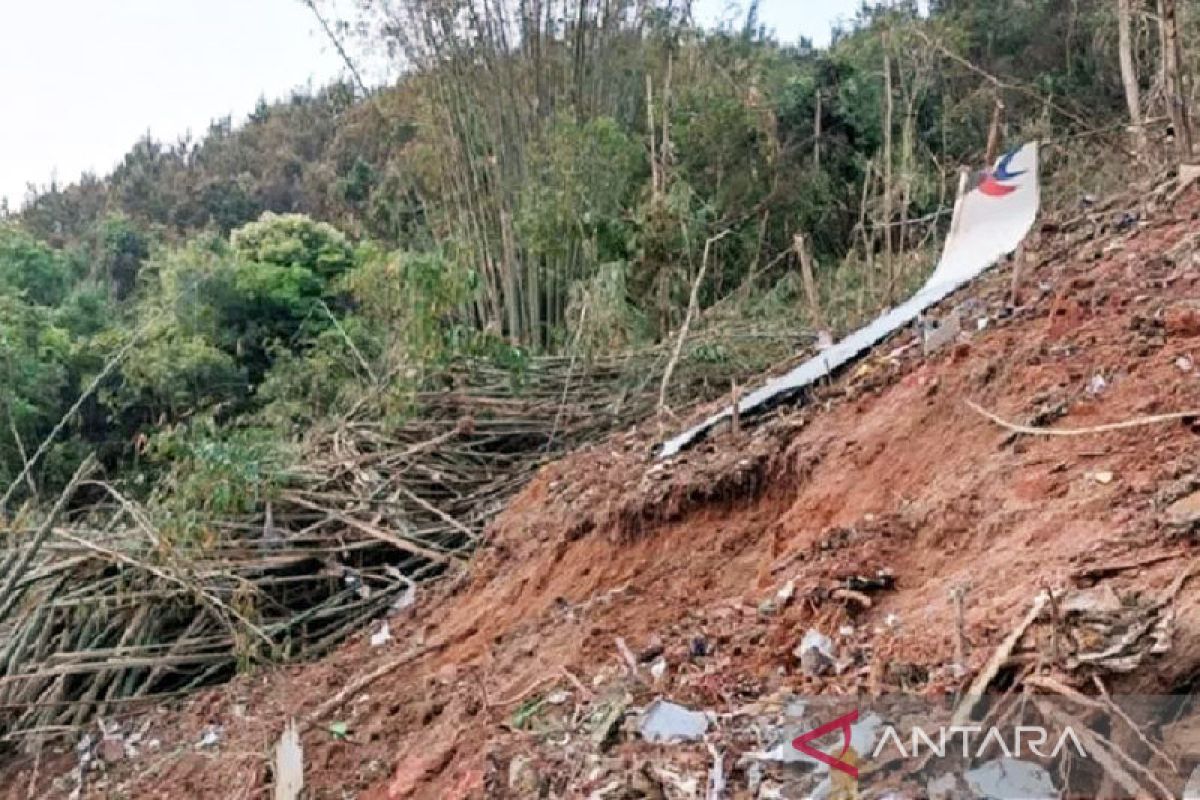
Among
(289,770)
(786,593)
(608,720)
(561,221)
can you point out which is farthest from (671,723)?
(561,221)

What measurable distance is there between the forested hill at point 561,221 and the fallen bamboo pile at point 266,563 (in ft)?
0.81

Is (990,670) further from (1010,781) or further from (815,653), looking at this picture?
(815,653)

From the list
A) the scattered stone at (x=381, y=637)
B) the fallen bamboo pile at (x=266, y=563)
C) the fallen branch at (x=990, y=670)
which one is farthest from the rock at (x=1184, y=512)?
the fallen bamboo pile at (x=266, y=563)

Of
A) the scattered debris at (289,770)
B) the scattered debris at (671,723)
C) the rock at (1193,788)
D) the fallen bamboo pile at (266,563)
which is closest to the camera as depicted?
the rock at (1193,788)

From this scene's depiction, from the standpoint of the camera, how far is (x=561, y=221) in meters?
6.69

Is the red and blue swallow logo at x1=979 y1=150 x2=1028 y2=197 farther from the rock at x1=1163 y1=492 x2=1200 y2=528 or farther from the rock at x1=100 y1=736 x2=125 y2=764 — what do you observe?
the rock at x1=100 y1=736 x2=125 y2=764

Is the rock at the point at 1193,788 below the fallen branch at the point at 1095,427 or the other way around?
below

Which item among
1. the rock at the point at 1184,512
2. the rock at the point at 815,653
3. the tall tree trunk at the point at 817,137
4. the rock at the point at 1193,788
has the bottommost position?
the rock at the point at 815,653

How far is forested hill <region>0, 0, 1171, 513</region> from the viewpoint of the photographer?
570 centimetres

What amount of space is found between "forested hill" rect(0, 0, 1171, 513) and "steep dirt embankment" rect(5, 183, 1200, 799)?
121cm

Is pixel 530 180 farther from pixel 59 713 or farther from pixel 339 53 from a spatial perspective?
pixel 59 713

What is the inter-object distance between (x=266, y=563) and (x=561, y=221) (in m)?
3.31

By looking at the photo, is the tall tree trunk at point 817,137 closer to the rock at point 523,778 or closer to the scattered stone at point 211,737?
the scattered stone at point 211,737

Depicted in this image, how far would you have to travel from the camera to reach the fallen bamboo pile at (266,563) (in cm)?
372
